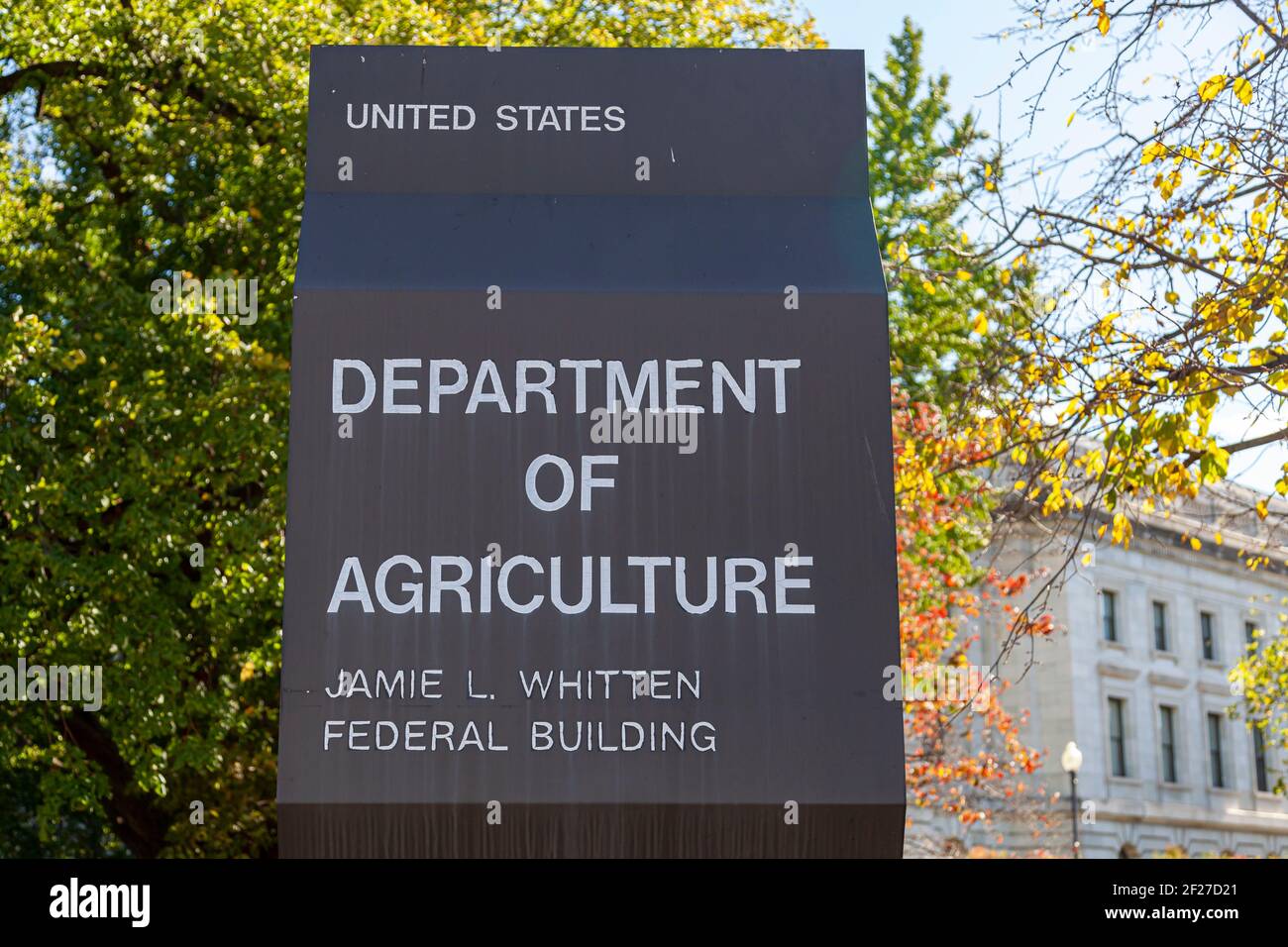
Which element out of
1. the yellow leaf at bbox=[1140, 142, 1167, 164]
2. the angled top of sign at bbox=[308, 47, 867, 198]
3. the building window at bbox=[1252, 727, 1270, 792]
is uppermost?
the yellow leaf at bbox=[1140, 142, 1167, 164]

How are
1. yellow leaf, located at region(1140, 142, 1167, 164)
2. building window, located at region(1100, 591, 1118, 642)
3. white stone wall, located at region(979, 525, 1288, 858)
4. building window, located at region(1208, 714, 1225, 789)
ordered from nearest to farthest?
→ yellow leaf, located at region(1140, 142, 1167, 164) → white stone wall, located at region(979, 525, 1288, 858) → building window, located at region(1100, 591, 1118, 642) → building window, located at region(1208, 714, 1225, 789)

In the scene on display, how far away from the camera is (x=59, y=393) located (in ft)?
59.9

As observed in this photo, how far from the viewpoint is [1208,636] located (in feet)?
189

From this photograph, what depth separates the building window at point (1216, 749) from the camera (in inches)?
2215

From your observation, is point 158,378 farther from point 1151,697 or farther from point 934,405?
point 1151,697

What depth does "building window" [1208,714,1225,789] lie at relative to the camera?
2215 inches

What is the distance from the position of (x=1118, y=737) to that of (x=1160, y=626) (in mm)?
5030

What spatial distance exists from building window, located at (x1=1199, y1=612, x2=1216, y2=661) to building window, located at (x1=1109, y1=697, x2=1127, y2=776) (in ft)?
19.2

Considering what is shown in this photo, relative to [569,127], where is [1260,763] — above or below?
below

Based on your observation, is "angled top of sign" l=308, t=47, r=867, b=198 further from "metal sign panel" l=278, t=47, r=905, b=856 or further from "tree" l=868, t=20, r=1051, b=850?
"tree" l=868, t=20, r=1051, b=850

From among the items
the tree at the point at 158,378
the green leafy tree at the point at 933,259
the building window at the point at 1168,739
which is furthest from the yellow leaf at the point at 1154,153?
the building window at the point at 1168,739

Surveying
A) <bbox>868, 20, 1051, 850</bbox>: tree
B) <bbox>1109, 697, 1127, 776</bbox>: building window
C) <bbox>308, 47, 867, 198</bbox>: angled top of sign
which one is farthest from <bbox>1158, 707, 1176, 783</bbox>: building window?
<bbox>308, 47, 867, 198</bbox>: angled top of sign

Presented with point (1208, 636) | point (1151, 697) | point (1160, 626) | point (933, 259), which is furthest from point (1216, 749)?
point (933, 259)
